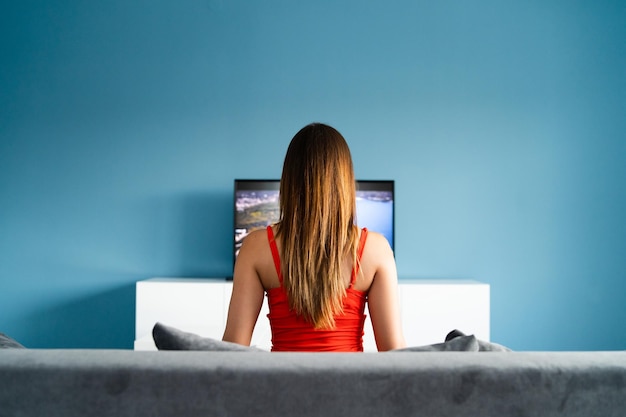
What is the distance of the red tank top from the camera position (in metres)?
1.32

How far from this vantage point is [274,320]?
1354 mm

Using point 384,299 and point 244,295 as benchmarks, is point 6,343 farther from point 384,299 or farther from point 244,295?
point 384,299

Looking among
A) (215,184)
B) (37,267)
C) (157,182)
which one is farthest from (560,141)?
Result: (37,267)

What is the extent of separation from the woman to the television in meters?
2.22

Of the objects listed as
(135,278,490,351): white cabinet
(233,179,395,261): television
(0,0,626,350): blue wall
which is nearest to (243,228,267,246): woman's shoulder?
(135,278,490,351): white cabinet

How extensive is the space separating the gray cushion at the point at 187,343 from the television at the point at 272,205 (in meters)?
2.65

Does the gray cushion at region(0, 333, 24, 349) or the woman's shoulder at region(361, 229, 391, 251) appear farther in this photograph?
the woman's shoulder at region(361, 229, 391, 251)

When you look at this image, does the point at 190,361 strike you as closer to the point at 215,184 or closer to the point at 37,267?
the point at 215,184

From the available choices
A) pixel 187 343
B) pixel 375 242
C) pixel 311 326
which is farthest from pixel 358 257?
pixel 187 343

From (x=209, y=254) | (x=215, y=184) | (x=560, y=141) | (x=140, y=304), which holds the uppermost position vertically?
(x=560, y=141)

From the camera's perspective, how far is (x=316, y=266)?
1.29m

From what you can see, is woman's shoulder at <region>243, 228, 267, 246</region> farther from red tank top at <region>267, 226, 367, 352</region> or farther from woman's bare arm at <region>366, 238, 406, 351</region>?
woman's bare arm at <region>366, 238, 406, 351</region>

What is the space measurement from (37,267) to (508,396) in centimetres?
387

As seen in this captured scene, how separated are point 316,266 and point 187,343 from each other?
466 mm
